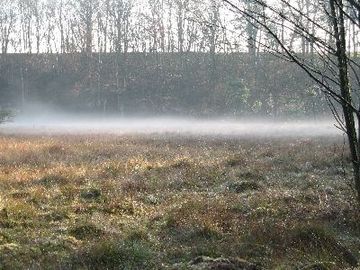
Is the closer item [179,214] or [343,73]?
[343,73]

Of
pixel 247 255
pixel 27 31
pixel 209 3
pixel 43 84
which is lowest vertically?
pixel 247 255

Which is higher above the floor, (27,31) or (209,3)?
(27,31)

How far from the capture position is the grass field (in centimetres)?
635

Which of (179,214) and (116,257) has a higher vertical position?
(179,214)

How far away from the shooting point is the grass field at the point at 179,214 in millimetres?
6348

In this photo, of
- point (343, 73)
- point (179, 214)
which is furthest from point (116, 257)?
point (343, 73)

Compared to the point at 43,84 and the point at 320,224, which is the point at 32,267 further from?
the point at 43,84

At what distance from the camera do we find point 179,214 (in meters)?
8.38

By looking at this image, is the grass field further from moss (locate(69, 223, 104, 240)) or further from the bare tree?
the bare tree

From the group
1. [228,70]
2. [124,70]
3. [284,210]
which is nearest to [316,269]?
[284,210]

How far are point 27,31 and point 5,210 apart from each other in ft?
210

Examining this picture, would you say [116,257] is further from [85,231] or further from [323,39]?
[323,39]

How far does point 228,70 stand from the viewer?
57156 mm

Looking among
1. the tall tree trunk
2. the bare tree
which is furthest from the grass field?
the bare tree
